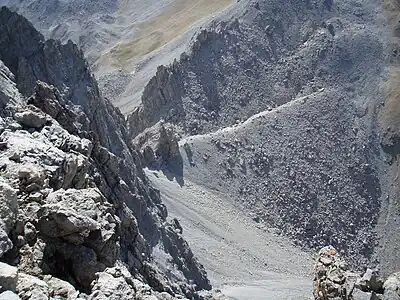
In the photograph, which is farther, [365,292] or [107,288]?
[365,292]

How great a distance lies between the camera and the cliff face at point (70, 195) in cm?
1417

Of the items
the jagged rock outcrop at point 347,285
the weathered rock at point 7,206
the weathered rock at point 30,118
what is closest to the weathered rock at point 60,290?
the weathered rock at point 7,206

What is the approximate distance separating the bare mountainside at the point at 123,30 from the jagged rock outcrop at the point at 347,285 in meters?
69.1

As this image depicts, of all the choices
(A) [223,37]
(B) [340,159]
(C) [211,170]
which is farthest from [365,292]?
(A) [223,37]

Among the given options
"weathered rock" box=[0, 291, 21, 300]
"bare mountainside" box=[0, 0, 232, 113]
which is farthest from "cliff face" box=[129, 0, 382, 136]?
"weathered rock" box=[0, 291, 21, 300]

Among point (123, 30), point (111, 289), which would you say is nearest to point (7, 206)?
point (111, 289)

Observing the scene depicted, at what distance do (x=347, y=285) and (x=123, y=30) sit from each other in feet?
395

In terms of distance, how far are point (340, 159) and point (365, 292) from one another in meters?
59.3

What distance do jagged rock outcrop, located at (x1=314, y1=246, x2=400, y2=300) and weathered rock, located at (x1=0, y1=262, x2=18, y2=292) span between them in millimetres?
10668

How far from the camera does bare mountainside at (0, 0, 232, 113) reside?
98625 millimetres

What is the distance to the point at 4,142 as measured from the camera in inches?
784

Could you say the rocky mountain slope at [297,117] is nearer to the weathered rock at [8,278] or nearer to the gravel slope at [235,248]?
the gravel slope at [235,248]

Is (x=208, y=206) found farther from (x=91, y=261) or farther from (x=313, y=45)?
(x=91, y=261)

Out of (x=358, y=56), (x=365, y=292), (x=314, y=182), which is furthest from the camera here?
(x=358, y=56)
